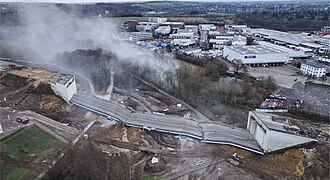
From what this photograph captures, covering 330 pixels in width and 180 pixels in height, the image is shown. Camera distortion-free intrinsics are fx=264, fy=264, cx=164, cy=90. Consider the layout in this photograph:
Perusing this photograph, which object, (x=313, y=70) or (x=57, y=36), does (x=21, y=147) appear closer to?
(x=57, y=36)

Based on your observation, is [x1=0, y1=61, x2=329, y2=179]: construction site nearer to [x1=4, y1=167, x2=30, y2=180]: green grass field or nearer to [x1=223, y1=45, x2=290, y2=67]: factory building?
[x1=4, y1=167, x2=30, y2=180]: green grass field

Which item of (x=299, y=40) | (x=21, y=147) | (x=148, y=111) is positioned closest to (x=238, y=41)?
(x=299, y=40)

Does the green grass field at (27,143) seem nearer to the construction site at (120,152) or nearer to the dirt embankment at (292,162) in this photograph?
the construction site at (120,152)

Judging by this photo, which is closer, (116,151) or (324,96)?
(116,151)

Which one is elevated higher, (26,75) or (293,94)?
(26,75)

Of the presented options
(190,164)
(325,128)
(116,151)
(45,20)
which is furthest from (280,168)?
(45,20)

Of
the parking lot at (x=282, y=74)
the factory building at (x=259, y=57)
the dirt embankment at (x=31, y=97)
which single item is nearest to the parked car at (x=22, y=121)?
the dirt embankment at (x=31, y=97)

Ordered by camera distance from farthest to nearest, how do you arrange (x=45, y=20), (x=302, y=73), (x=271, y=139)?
(x=45, y=20) → (x=302, y=73) → (x=271, y=139)

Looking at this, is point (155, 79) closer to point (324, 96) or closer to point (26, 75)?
point (26, 75)
